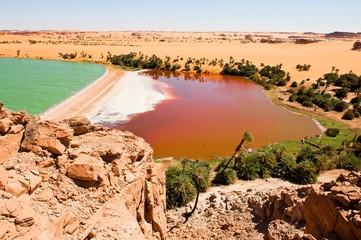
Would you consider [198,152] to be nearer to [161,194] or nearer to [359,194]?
[161,194]

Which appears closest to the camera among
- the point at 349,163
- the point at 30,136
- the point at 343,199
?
the point at 343,199

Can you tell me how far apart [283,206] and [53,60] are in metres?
91.0

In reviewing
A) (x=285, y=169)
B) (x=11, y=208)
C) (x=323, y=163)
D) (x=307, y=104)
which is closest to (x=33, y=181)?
(x=11, y=208)

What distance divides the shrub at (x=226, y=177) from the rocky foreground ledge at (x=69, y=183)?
12.8 metres

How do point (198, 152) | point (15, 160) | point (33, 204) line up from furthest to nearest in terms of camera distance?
point (198, 152)
point (15, 160)
point (33, 204)

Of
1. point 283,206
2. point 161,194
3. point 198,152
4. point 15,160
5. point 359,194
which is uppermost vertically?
point 15,160

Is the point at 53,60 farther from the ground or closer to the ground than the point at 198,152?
farther from the ground

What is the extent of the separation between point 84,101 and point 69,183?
3994cm

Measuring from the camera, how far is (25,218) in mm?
8727

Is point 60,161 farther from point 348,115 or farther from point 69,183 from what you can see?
point 348,115

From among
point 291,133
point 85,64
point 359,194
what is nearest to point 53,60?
point 85,64

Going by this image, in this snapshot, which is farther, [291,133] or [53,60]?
[53,60]

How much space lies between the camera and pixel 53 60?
308ft

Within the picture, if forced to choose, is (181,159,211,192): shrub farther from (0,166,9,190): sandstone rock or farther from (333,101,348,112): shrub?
(333,101,348,112): shrub
